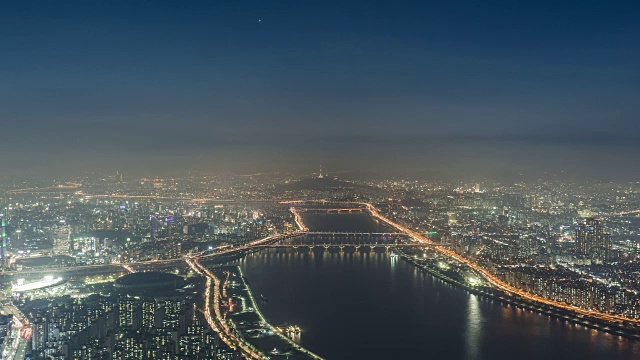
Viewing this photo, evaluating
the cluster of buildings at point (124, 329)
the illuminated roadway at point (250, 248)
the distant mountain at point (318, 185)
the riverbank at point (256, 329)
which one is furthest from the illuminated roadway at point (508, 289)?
the distant mountain at point (318, 185)

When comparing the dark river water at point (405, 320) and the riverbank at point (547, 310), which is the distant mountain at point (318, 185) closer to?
the dark river water at point (405, 320)

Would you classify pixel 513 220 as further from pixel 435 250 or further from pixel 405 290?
pixel 405 290

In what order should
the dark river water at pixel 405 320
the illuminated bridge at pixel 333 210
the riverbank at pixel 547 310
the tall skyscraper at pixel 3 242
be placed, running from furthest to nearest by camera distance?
the illuminated bridge at pixel 333 210 < the tall skyscraper at pixel 3 242 < the riverbank at pixel 547 310 < the dark river water at pixel 405 320

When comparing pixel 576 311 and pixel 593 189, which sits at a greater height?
pixel 593 189

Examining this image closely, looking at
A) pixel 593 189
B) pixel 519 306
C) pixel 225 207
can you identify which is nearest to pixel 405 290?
pixel 519 306

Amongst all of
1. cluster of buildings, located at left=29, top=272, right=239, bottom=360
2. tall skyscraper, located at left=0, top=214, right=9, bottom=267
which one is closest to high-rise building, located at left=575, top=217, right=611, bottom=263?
cluster of buildings, located at left=29, top=272, right=239, bottom=360

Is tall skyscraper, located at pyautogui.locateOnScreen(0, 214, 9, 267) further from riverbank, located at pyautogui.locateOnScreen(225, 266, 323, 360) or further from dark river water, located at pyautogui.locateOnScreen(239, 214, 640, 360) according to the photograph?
riverbank, located at pyautogui.locateOnScreen(225, 266, 323, 360)
